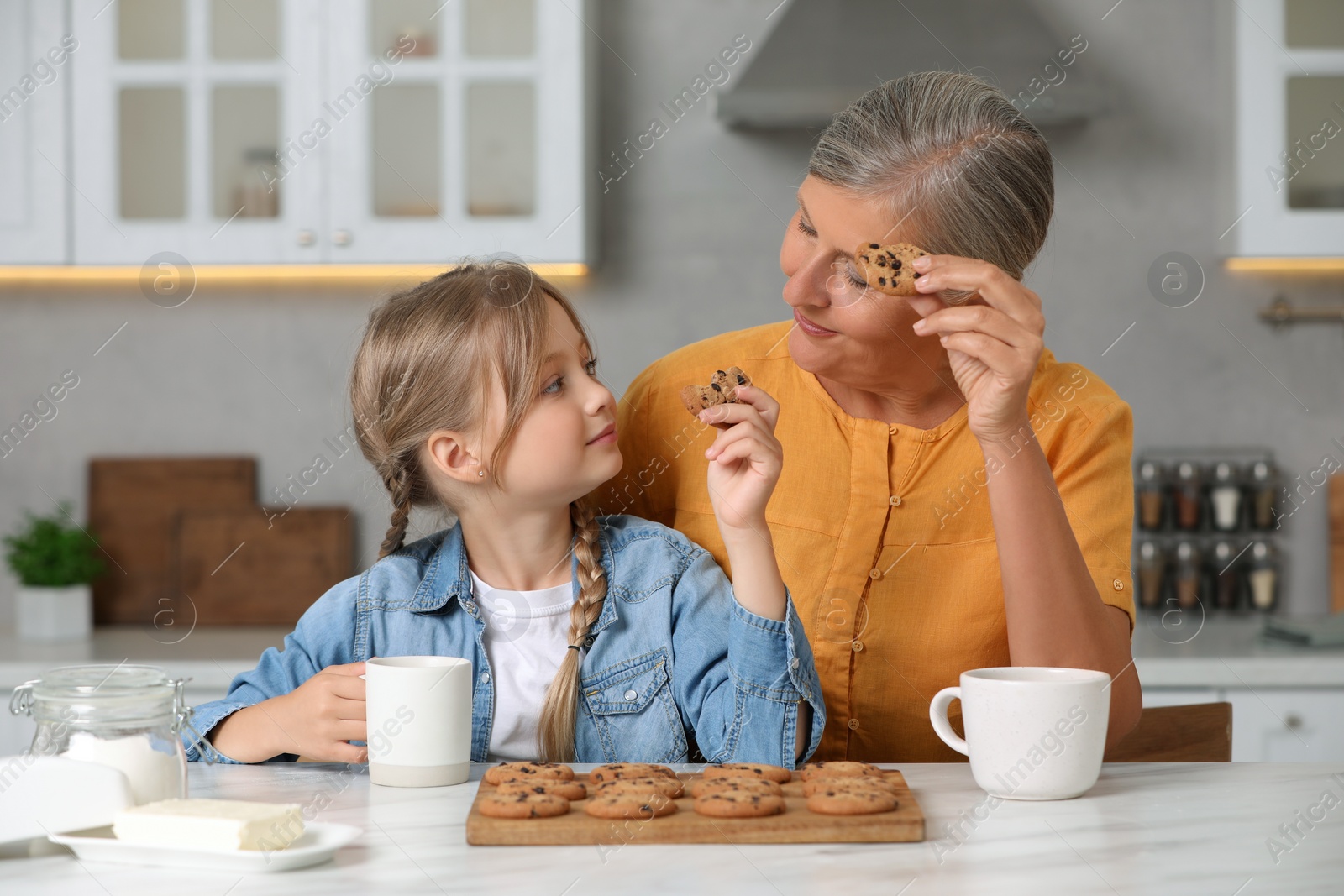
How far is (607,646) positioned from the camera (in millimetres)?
1207

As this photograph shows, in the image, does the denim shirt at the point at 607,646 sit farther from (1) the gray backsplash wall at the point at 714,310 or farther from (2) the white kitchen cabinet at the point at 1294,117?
(2) the white kitchen cabinet at the point at 1294,117

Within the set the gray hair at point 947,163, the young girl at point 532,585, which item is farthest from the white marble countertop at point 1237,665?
the young girl at point 532,585

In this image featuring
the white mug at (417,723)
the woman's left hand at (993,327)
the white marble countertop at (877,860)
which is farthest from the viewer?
the woman's left hand at (993,327)

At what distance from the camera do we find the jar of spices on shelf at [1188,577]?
9.05ft

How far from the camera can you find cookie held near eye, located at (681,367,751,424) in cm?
117

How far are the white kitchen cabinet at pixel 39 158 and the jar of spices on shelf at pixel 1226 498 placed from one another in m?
2.57

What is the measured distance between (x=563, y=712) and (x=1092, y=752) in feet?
1.61

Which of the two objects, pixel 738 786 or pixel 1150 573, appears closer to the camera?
pixel 738 786

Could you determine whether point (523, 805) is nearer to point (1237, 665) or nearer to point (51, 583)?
point (1237, 665)

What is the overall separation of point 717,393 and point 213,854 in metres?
0.62

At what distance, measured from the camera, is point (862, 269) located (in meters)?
1.17

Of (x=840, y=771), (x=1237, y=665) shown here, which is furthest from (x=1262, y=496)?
(x=840, y=771)

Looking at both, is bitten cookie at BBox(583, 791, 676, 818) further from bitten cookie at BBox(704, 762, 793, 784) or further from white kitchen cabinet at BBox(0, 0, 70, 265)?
white kitchen cabinet at BBox(0, 0, 70, 265)

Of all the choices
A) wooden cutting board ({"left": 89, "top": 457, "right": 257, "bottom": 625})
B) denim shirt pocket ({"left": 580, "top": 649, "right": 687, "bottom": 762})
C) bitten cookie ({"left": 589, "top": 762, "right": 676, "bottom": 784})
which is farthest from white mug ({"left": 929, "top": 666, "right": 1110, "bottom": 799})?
wooden cutting board ({"left": 89, "top": 457, "right": 257, "bottom": 625})
